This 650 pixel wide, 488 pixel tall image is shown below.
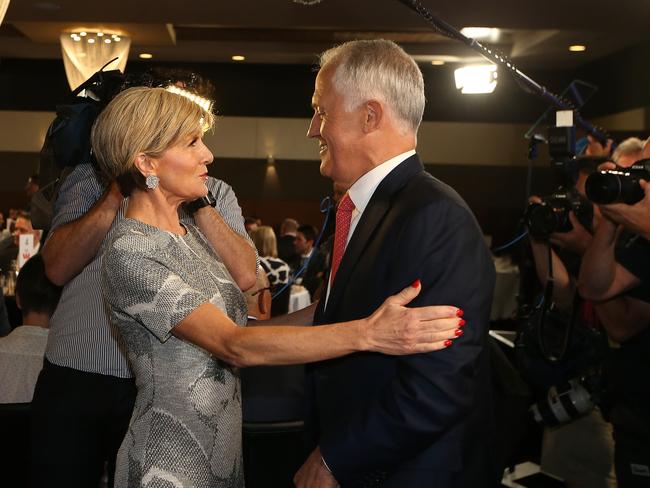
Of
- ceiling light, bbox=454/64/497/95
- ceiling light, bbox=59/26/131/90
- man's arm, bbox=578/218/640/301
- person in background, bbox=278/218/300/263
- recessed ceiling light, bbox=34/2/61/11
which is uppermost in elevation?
recessed ceiling light, bbox=34/2/61/11

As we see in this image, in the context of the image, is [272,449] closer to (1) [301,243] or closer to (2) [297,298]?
(2) [297,298]

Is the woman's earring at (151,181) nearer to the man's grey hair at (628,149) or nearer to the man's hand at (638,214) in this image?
the man's hand at (638,214)

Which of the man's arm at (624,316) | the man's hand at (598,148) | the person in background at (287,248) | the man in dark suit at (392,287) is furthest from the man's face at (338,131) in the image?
the person in background at (287,248)

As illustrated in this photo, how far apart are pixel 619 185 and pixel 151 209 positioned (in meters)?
1.13

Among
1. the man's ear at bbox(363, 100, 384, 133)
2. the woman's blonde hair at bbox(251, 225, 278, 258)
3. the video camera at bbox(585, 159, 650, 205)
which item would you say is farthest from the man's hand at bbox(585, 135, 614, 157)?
the woman's blonde hair at bbox(251, 225, 278, 258)

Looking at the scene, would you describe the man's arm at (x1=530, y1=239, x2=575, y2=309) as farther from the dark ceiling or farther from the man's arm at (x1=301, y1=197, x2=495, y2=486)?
the dark ceiling

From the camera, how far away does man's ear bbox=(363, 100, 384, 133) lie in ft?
5.19

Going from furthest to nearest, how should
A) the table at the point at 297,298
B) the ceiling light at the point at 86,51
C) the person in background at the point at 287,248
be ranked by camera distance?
the person in background at the point at 287,248 → the ceiling light at the point at 86,51 → the table at the point at 297,298

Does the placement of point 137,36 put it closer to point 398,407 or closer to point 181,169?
point 181,169

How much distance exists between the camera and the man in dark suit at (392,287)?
143cm

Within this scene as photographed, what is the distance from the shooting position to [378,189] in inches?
62.9

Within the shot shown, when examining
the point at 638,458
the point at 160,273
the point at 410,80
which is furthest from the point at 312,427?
the point at 638,458

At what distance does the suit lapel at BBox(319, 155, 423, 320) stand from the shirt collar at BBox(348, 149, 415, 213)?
11 mm

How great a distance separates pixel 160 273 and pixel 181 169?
247 mm
